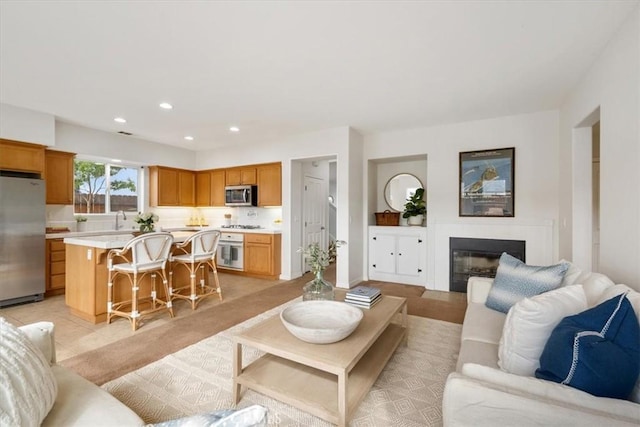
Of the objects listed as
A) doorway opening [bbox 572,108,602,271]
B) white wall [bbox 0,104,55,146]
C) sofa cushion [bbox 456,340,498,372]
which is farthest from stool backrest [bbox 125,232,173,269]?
doorway opening [bbox 572,108,602,271]

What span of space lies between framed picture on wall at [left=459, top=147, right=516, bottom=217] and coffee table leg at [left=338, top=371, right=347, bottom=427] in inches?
141

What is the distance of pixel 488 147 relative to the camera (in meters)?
4.14

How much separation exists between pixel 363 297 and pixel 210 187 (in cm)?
497

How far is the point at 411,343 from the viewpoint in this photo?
2598mm

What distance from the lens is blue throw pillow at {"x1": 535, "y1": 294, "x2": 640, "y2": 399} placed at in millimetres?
1023

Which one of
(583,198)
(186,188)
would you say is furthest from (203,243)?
(583,198)

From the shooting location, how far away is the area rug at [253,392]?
170cm

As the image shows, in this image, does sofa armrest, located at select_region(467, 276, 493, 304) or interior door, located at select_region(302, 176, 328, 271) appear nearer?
sofa armrest, located at select_region(467, 276, 493, 304)

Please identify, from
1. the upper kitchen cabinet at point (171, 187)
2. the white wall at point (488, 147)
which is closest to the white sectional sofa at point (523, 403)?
the white wall at point (488, 147)

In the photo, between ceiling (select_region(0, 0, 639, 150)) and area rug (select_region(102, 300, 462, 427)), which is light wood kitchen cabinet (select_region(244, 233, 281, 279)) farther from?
area rug (select_region(102, 300, 462, 427))

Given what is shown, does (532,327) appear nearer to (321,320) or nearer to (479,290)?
(321,320)

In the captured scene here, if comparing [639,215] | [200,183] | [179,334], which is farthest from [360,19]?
[200,183]

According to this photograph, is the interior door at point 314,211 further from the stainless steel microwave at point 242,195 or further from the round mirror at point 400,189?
the round mirror at point 400,189

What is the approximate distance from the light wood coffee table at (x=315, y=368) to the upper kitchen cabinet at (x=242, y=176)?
4.02m
